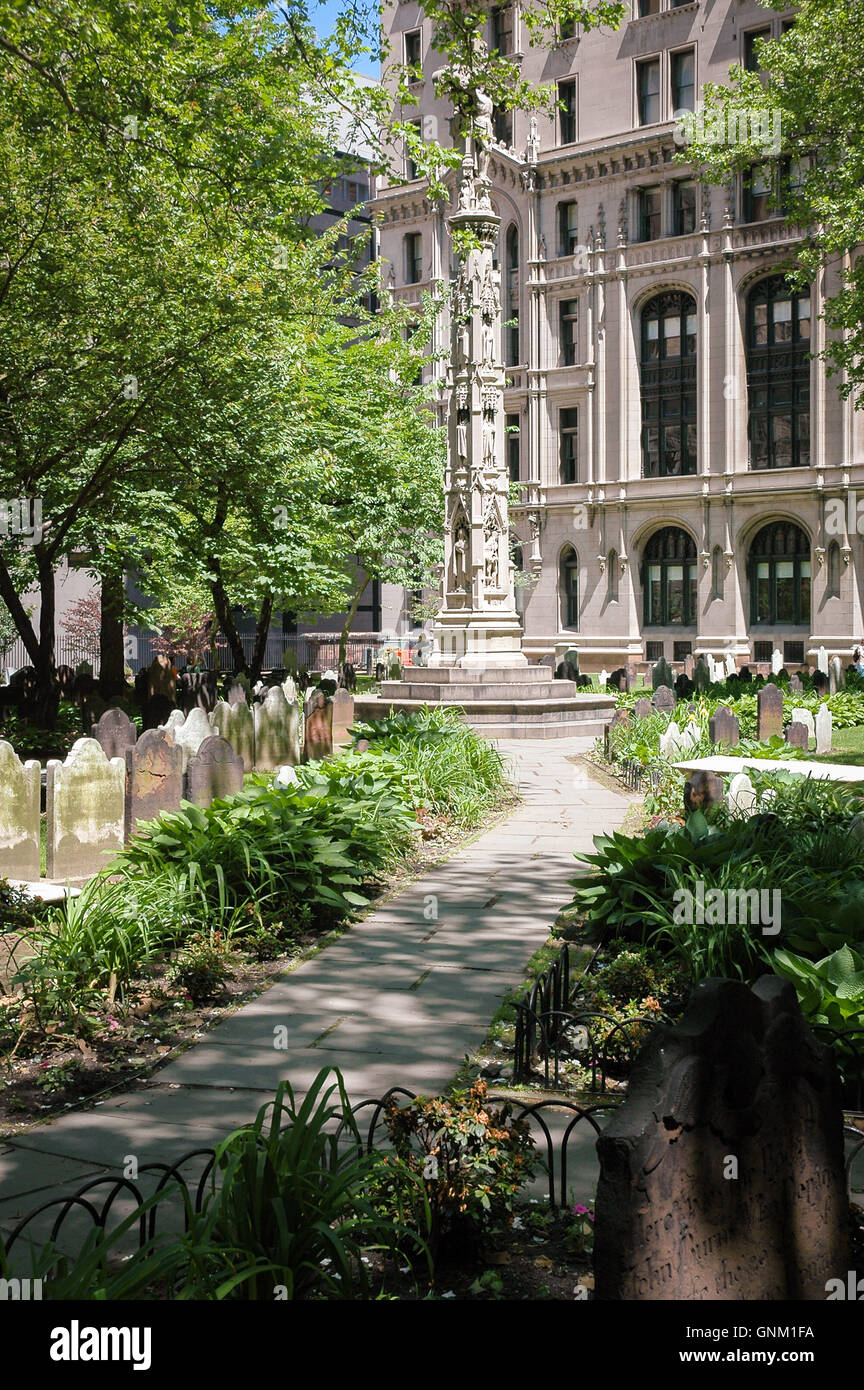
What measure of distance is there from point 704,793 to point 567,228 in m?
43.6

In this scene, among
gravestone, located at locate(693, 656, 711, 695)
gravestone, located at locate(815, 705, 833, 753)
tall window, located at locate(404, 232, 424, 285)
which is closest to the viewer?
gravestone, located at locate(815, 705, 833, 753)

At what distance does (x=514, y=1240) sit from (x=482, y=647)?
18430 mm

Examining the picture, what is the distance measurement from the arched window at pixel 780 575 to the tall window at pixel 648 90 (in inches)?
675

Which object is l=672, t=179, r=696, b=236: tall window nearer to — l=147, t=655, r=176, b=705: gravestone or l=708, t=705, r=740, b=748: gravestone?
l=147, t=655, r=176, b=705: gravestone

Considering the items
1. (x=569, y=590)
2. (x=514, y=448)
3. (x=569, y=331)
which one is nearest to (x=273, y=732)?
(x=569, y=590)

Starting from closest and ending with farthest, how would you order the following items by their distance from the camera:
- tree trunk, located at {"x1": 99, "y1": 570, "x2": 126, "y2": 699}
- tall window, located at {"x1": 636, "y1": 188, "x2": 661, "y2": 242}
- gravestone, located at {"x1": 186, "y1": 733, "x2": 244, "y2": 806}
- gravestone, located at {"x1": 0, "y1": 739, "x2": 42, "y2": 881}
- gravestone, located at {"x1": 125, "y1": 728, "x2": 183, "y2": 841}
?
1. gravestone, located at {"x1": 0, "y1": 739, "x2": 42, "y2": 881}
2. gravestone, located at {"x1": 125, "y1": 728, "x2": 183, "y2": 841}
3. gravestone, located at {"x1": 186, "y1": 733, "x2": 244, "y2": 806}
4. tree trunk, located at {"x1": 99, "y1": 570, "x2": 126, "y2": 699}
5. tall window, located at {"x1": 636, "y1": 188, "x2": 661, "y2": 242}

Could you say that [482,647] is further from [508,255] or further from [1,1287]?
[508,255]

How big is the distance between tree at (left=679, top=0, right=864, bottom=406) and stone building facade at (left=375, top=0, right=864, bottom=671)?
17054 millimetres

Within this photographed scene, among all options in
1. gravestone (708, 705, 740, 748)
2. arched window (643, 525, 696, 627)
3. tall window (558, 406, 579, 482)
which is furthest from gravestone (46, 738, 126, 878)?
tall window (558, 406, 579, 482)

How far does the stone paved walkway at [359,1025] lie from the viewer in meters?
4.41

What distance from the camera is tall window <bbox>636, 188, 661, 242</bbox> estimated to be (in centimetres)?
4525

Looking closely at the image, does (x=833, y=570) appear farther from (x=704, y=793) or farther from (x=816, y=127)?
(x=704, y=793)

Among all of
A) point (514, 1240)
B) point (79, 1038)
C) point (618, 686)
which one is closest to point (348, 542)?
point (618, 686)

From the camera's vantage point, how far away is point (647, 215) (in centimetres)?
4550
